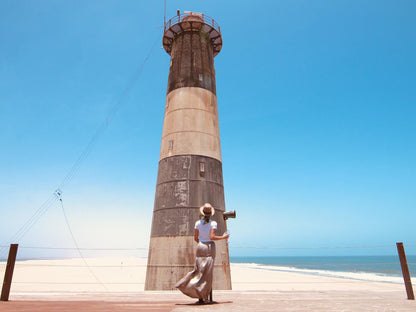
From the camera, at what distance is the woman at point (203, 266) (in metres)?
4.90

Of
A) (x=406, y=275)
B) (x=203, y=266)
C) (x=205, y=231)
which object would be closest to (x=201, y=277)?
(x=203, y=266)

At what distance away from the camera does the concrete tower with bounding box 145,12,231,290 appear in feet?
32.3

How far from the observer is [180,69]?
12617 mm

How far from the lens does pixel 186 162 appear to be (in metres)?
10.9

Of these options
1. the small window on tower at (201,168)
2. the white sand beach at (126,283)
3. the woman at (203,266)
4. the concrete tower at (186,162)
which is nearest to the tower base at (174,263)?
the concrete tower at (186,162)

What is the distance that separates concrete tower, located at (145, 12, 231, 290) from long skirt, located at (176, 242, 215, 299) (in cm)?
479

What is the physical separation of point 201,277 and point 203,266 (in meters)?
0.18

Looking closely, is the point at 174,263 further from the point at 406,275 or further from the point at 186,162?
the point at 406,275

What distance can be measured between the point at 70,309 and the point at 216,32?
1296cm

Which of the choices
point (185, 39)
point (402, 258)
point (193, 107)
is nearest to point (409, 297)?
point (402, 258)

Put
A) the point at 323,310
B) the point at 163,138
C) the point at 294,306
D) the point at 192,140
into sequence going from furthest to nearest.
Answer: the point at 163,138 → the point at 192,140 → the point at 294,306 → the point at 323,310

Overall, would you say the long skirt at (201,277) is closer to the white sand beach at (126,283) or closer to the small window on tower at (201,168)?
the small window on tower at (201,168)

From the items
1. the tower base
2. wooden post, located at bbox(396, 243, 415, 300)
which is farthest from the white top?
the tower base

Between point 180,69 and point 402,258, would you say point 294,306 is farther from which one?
point 180,69
